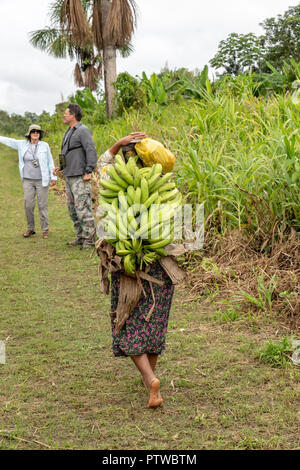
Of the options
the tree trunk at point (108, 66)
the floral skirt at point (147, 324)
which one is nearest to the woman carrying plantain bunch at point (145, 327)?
the floral skirt at point (147, 324)

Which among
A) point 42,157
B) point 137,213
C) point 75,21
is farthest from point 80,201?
point 75,21

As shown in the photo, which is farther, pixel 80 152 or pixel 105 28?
pixel 105 28

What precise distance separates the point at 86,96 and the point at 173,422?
19.8 meters

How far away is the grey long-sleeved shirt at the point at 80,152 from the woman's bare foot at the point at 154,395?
4.98 m

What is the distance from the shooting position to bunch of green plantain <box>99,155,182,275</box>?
3.73m

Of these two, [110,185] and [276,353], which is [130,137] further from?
[276,353]

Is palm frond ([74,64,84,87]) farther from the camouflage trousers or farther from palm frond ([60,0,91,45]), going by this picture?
the camouflage trousers

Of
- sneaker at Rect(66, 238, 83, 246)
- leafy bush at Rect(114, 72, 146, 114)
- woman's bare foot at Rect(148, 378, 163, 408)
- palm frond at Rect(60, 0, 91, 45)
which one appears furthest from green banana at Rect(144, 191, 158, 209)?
palm frond at Rect(60, 0, 91, 45)

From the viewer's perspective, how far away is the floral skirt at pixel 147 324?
12.4 feet

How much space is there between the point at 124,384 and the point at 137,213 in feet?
4.35

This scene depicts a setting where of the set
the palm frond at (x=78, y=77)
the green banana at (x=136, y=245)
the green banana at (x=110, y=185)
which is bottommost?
the green banana at (x=136, y=245)

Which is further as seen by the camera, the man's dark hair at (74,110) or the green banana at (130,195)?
the man's dark hair at (74,110)

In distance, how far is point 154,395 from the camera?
12.0 ft

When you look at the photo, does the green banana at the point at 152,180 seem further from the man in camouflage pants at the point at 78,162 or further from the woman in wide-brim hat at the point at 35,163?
the woman in wide-brim hat at the point at 35,163
